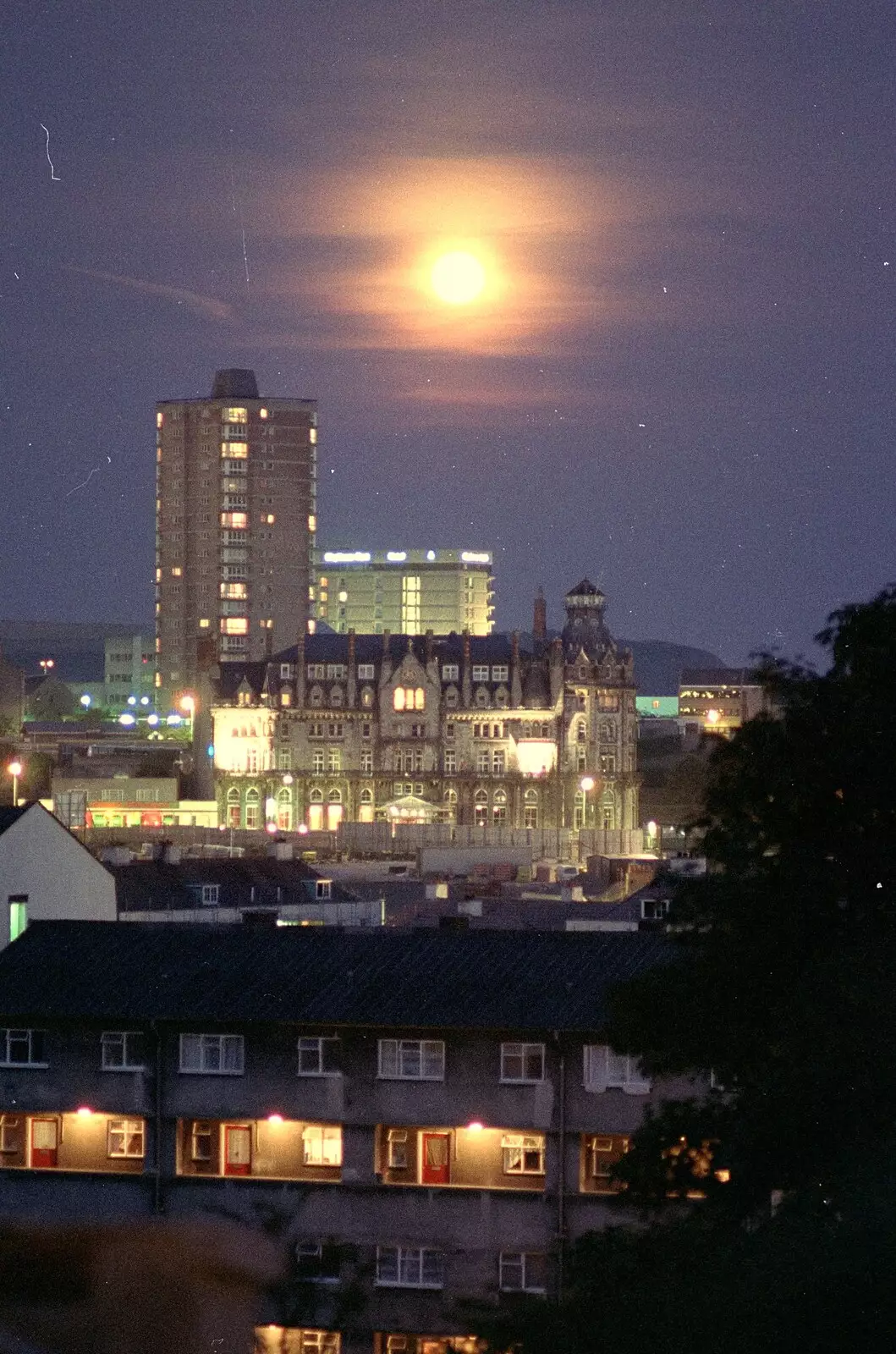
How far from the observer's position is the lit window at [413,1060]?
32531 mm

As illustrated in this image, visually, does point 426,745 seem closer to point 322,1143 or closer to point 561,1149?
point 322,1143

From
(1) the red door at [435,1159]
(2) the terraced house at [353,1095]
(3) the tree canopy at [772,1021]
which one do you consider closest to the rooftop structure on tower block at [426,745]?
(2) the terraced house at [353,1095]

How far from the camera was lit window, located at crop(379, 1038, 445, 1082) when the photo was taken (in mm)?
32531

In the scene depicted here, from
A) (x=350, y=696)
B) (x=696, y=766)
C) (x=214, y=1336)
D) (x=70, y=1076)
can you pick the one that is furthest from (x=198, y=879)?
(x=696, y=766)

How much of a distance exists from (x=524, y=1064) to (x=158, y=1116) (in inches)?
196

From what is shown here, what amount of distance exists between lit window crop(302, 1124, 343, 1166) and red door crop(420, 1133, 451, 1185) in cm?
112

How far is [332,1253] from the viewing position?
20.9 metres

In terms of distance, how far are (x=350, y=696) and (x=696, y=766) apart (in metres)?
26.8

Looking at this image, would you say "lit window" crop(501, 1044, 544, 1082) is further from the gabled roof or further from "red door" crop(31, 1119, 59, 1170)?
the gabled roof

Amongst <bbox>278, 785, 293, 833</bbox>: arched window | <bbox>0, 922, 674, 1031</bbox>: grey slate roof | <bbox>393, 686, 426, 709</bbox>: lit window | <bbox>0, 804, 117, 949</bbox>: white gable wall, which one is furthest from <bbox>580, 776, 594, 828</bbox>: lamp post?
<bbox>0, 922, 674, 1031</bbox>: grey slate roof

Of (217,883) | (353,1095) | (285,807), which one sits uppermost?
(285,807)

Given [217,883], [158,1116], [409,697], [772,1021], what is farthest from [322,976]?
[409,697]

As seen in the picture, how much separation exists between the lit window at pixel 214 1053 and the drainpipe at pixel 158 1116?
0.32 metres

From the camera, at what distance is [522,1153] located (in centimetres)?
3206
